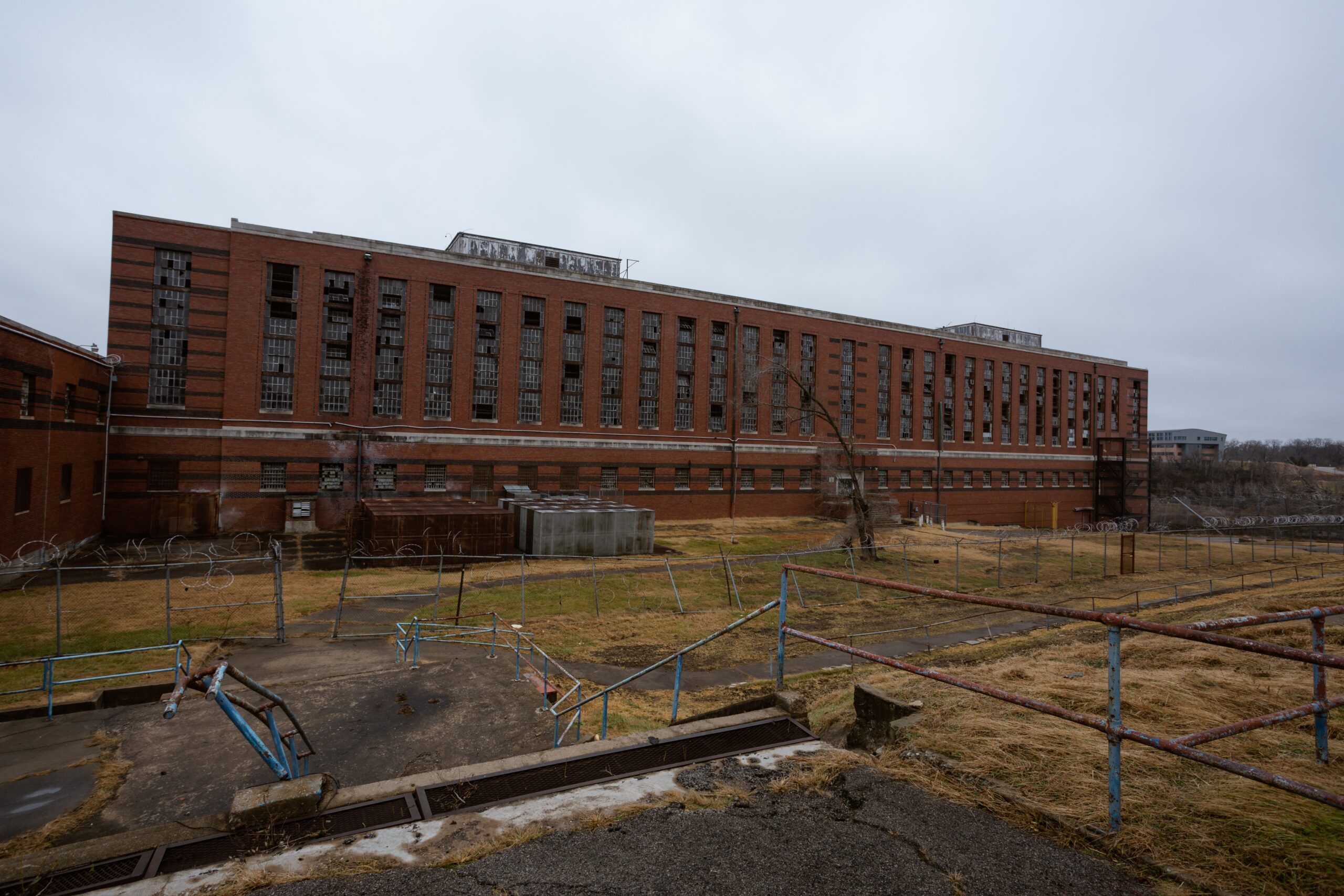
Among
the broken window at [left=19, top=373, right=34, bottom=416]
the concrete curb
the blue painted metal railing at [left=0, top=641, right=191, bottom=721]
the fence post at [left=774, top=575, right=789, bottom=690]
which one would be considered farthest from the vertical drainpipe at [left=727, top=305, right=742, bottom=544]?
the concrete curb

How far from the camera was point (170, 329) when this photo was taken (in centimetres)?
3375

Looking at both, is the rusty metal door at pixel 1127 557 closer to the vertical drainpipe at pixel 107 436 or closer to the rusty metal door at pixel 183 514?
the rusty metal door at pixel 183 514

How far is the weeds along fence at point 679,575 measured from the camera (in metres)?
19.8

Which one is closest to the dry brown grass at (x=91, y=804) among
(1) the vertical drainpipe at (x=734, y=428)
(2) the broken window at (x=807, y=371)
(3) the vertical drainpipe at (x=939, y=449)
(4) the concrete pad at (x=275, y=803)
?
(4) the concrete pad at (x=275, y=803)

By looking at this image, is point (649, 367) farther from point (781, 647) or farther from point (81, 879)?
point (81, 879)

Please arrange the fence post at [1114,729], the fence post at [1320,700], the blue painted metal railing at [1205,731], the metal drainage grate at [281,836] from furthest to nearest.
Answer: the fence post at [1320,700]
the metal drainage grate at [281,836]
the fence post at [1114,729]
the blue painted metal railing at [1205,731]

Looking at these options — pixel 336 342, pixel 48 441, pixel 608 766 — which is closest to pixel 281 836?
pixel 608 766

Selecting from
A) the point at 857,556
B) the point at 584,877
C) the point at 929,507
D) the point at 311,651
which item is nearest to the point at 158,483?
the point at 311,651

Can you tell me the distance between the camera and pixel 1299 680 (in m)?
6.93

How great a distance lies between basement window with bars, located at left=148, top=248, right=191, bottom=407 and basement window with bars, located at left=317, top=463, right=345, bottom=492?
7.69 metres

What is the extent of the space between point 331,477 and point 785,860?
38398 mm

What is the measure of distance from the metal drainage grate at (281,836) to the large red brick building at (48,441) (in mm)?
27564

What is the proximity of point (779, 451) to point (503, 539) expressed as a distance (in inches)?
1063

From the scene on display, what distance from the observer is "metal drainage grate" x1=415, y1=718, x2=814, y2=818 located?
462cm
